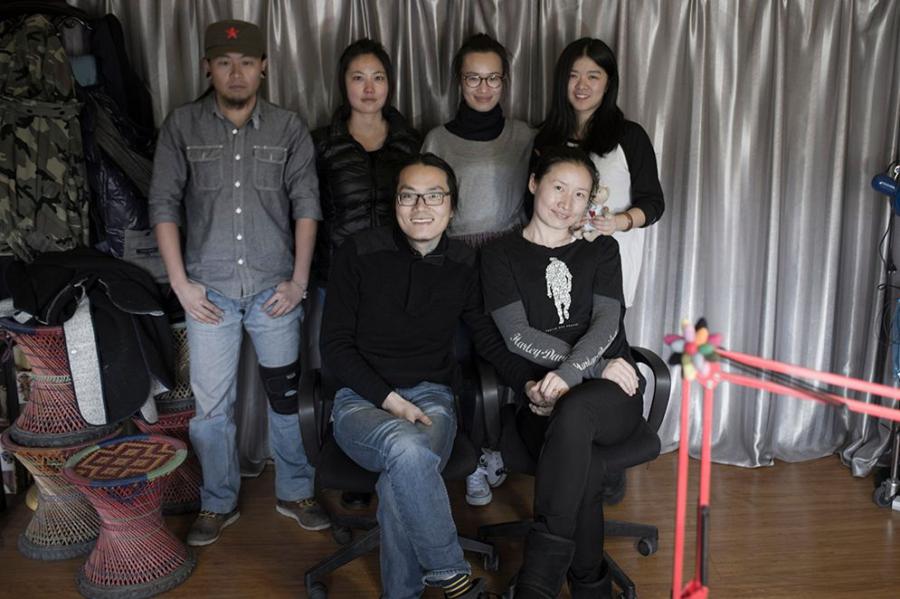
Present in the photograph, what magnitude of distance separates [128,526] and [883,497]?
2.52 metres

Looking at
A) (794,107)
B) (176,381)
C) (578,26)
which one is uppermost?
(578,26)

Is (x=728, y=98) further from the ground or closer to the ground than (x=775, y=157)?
further from the ground

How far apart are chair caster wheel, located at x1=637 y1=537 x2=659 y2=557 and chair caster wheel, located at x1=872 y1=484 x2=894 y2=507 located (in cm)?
94

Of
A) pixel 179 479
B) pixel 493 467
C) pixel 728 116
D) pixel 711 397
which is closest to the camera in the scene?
pixel 711 397

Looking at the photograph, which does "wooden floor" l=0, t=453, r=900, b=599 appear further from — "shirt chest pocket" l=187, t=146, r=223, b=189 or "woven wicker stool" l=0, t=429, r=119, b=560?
"shirt chest pocket" l=187, t=146, r=223, b=189

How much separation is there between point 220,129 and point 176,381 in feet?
2.98

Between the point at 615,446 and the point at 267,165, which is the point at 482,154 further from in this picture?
the point at 615,446

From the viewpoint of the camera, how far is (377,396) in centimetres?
231

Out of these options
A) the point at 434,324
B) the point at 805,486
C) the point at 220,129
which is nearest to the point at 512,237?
the point at 434,324

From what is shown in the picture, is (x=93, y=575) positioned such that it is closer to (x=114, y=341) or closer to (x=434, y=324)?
(x=114, y=341)

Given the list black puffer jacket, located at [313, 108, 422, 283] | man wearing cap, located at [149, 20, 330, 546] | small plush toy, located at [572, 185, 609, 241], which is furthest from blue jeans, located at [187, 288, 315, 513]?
small plush toy, located at [572, 185, 609, 241]

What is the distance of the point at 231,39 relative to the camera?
2521 mm

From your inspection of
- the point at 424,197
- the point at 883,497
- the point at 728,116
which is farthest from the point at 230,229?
the point at 883,497

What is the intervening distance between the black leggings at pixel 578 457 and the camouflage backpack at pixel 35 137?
165 cm
